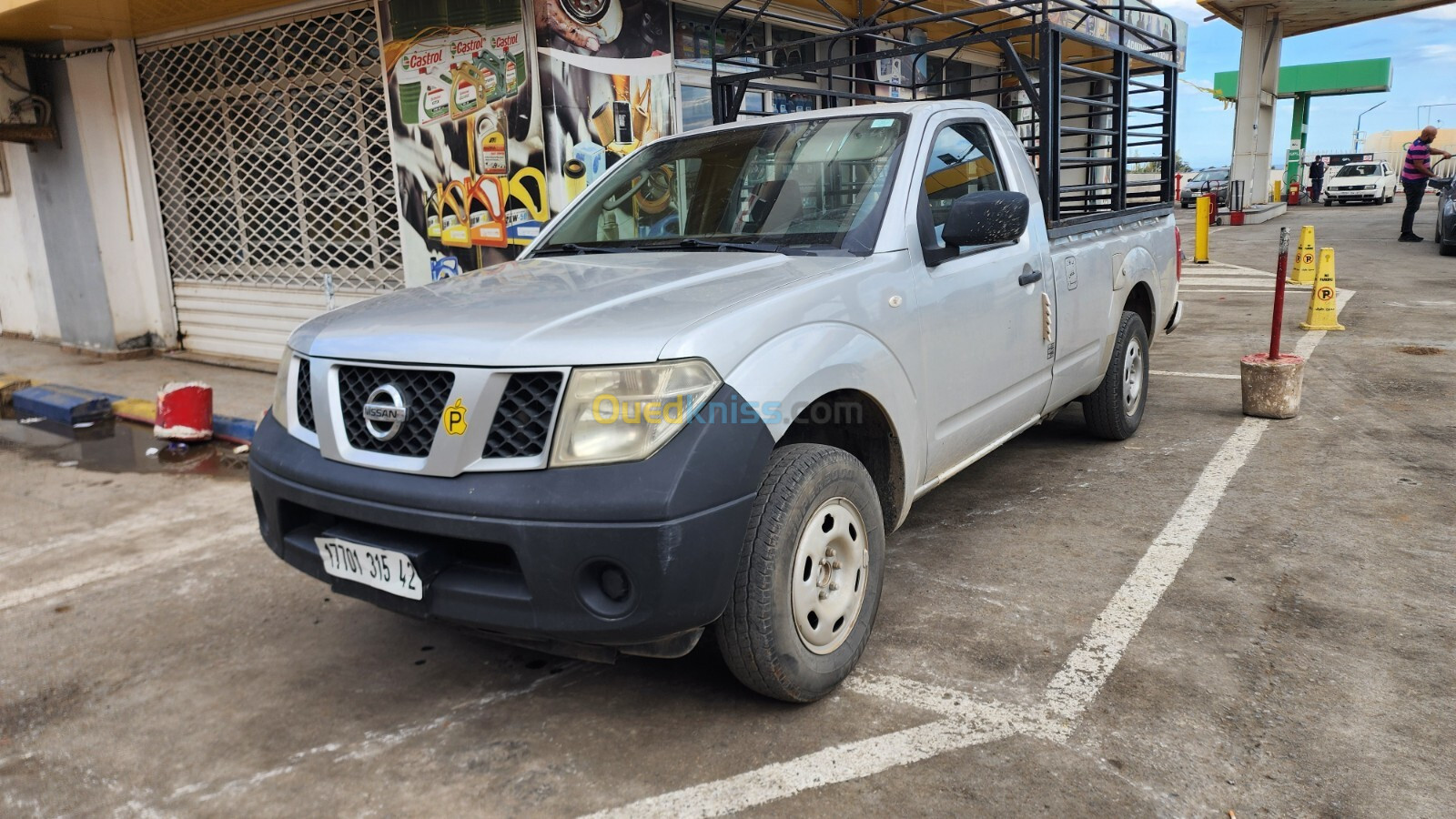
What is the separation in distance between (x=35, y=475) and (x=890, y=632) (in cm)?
551

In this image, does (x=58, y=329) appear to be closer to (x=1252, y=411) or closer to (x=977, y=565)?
(x=977, y=565)

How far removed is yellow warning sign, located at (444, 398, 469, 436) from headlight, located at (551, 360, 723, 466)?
0.26 meters

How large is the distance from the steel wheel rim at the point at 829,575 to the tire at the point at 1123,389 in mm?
2798

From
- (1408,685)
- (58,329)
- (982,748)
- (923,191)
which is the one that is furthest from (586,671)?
(58,329)

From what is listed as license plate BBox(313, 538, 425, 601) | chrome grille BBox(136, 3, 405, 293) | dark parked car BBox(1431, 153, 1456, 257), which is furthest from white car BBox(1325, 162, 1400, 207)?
license plate BBox(313, 538, 425, 601)

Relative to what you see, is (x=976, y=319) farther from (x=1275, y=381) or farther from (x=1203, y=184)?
(x=1203, y=184)

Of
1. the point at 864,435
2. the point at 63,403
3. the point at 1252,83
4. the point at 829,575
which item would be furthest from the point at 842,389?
the point at 1252,83

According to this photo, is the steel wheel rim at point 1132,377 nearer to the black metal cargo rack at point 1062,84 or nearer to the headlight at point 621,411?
the black metal cargo rack at point 1062,84

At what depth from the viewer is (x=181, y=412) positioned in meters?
6.67

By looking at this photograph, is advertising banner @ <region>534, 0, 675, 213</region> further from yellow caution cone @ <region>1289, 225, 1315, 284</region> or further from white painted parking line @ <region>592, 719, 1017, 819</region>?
yellow caution cone @ <region>1289, 225, 1315, 284</region>

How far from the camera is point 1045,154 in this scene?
4.71 m

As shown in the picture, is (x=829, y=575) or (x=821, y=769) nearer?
(x=821, y=769)

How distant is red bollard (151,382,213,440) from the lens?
6.67 meters

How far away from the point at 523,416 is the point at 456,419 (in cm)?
18
